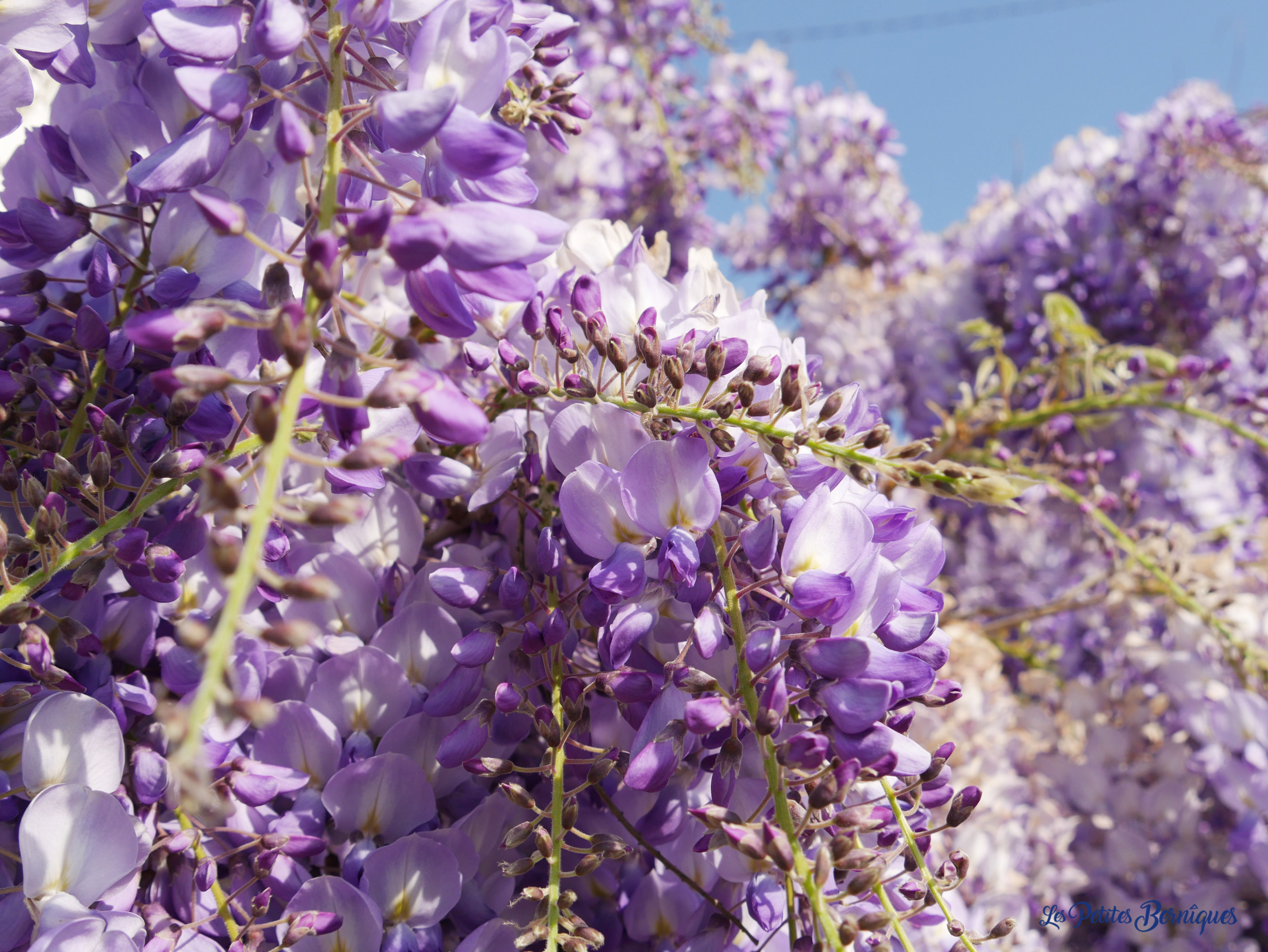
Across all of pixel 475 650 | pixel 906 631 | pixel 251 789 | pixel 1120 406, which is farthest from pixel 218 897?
pixel 1120 406

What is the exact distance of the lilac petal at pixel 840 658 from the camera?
15.0 inches

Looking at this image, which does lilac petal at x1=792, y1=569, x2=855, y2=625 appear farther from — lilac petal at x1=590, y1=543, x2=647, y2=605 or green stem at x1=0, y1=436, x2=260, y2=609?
green stem at x1=0, y1=436, x2=260, y2=609

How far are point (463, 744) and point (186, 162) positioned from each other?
32cm

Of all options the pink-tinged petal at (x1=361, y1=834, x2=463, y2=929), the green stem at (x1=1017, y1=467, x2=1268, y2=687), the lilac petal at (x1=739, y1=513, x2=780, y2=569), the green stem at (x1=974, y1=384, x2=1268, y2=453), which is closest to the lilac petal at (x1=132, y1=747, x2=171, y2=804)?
the pink-tinged petal at (x1=361, y1=834, x2=463, y2=929)

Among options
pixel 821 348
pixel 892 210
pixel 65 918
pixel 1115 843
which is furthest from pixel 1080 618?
pixel 65 918

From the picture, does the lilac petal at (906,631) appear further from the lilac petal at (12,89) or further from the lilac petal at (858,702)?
the lilac petal at (12,89)

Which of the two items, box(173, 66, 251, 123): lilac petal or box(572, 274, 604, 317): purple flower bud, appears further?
box(572, 274, 604, 317): purple flower bud

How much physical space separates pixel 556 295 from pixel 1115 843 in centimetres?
124

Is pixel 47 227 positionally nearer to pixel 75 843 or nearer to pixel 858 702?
pixel 75 843

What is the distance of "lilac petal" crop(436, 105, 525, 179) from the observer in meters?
0.35

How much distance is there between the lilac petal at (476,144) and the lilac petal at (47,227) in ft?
0.78

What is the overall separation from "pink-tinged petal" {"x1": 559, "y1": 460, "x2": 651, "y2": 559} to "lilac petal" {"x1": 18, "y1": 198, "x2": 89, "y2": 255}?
30cm

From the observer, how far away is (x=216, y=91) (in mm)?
361

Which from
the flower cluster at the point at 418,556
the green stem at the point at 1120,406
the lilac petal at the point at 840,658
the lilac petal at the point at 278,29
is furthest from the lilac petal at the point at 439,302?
the green stem at the point at 1120,406
